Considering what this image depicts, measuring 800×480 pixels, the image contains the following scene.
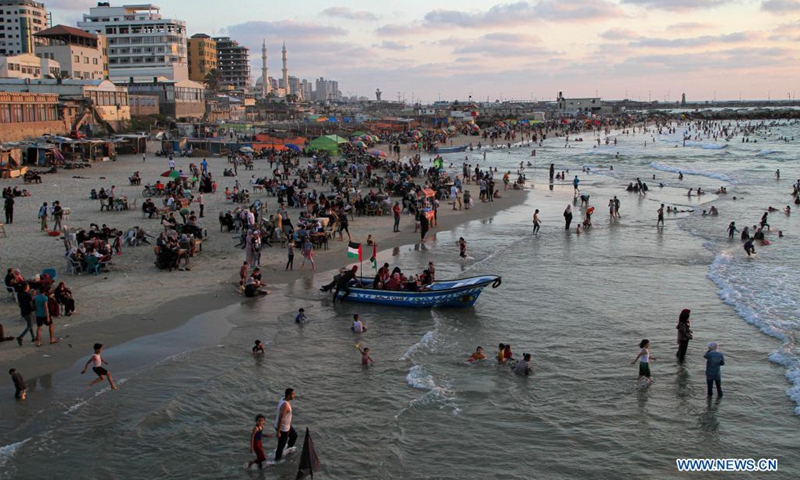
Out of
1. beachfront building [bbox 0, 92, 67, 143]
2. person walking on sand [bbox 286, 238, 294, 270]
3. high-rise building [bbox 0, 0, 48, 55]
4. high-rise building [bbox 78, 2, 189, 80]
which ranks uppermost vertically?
high-rise building [bbox 0, 0, 48, 55]

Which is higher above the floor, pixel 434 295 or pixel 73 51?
pixel 73 51

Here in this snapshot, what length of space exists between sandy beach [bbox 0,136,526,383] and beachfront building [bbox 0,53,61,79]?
43284 mm

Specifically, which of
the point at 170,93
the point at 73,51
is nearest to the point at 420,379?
the point at 170,93

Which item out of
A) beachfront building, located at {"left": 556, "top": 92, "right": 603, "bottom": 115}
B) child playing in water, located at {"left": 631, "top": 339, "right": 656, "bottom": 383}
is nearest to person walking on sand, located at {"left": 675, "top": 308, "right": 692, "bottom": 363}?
child playing in water, located at {"left": 631, "top": 339, "right": 656, "bottom": 383}

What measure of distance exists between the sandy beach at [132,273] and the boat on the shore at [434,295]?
256 cm

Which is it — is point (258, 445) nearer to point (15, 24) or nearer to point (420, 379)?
point (420, 379)

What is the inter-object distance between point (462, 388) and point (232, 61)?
15741 cm

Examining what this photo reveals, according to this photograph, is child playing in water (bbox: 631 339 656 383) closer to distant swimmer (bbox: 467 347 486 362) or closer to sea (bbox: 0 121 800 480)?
sea (bbox: 0 121 800 480)

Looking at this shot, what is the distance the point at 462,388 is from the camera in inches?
512

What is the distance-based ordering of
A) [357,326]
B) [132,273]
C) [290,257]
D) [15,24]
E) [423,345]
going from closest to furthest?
[423,345] → [357,326] → [132,273] → [290,257] → [15,24]

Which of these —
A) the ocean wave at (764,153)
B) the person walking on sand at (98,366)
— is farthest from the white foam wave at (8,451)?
the ocean wave at (764,153)

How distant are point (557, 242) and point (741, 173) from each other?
38532 mm

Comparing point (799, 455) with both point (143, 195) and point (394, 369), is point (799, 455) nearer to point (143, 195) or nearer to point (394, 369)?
point (394, 369)

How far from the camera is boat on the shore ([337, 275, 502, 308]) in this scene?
1781 centimetres
